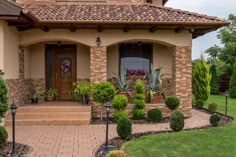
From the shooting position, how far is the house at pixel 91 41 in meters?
14.2

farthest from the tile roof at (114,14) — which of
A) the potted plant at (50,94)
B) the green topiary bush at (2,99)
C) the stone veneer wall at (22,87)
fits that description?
the green topiary bush at (2,99)

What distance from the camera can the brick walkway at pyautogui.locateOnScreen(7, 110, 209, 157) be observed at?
359 inches

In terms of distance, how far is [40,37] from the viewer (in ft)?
50.1

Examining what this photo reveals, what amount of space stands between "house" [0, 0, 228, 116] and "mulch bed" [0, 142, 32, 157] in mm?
3961

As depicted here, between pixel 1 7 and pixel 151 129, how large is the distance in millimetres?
6150

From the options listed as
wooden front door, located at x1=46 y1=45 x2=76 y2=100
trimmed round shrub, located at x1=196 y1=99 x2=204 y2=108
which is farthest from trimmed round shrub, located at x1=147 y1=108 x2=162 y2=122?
trimmed round shrub, located at x1=196 y1=99 x2=204 y2=108

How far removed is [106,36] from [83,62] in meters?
2.39

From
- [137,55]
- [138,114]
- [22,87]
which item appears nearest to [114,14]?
[137,55]

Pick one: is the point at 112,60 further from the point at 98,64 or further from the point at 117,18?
the point at 117,18

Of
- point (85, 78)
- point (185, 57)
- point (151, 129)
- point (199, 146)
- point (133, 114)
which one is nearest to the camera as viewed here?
point (199, 146)

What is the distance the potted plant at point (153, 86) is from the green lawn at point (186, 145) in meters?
4.48

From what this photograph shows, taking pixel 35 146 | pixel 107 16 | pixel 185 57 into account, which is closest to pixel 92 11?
pixel 107 16

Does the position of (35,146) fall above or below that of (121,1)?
below

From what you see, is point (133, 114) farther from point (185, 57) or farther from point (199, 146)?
point (199, 146)
